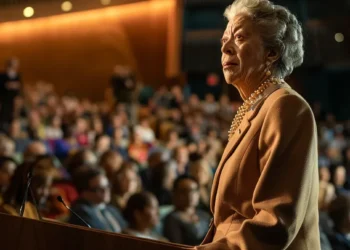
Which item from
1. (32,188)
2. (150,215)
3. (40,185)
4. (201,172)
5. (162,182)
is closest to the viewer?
(32,188)

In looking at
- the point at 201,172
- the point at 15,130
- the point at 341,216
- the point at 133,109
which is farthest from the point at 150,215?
the point at 133,109

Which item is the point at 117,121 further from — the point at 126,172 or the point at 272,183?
the point at 272,183

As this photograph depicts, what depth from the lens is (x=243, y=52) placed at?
151cm

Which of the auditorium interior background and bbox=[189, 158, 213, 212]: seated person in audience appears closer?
the auditorium interior background

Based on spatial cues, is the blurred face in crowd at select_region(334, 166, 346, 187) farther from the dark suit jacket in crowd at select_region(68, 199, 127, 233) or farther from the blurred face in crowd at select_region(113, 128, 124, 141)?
the dark suit jacket in crowd at select_region(68, 199, 127, 233)

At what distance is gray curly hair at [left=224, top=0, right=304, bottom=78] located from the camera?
1.50m

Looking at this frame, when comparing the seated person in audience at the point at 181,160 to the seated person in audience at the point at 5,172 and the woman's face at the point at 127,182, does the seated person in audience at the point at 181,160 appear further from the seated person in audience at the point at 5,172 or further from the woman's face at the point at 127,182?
the seated person in audience at the point at 5,172

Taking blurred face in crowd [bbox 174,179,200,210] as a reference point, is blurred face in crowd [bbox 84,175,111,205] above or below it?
above

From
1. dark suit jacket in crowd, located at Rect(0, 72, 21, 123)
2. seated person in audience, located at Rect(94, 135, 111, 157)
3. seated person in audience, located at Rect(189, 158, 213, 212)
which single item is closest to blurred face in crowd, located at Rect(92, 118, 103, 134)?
dark suit jacket in crowd, located at Rect(0, 72, 21, 123)

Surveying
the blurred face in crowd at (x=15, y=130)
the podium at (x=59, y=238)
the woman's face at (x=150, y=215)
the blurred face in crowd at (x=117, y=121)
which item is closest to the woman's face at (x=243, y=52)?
the podium at (x=59, y=238)

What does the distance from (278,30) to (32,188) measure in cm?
167

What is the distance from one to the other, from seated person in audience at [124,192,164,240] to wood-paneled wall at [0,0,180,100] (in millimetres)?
10777

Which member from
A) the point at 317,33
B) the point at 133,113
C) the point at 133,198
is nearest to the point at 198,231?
the point at 133,198

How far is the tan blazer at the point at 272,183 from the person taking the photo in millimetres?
1324
